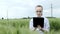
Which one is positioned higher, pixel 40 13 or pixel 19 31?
pixel 40 13

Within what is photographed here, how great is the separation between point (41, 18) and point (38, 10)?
0.37 ft

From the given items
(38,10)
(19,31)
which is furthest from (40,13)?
(19,31)

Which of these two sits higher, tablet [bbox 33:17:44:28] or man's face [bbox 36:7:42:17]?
man's face [bbox 36:7:42:17]

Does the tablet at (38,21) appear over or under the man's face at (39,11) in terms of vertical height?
under

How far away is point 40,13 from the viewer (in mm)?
2521

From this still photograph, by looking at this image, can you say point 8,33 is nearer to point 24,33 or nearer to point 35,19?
point 24,33

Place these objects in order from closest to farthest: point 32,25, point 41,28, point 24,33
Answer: point 24,33, point 41,28, point 32,25

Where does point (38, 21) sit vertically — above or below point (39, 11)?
below

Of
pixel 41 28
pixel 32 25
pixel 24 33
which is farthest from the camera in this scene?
pixel 32 25

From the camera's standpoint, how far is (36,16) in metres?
2.56

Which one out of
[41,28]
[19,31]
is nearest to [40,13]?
[41,28]

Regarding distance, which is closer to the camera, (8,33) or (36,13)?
(8,33)

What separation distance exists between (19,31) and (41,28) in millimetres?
601

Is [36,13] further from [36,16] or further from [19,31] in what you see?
[19,31]
